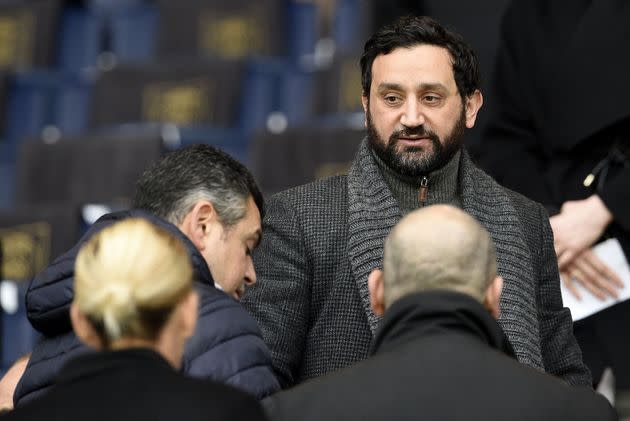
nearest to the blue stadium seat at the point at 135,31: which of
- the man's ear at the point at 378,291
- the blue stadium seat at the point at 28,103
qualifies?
the blue stadium seat at the point at 28,103

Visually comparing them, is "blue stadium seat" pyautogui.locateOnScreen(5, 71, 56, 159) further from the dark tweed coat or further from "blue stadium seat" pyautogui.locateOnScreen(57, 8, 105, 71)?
the dark tweed coat

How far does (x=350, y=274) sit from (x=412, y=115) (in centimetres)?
28

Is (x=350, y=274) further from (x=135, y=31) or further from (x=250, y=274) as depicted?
(x=135, y=31)

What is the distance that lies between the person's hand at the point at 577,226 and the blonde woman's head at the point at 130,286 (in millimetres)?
1345

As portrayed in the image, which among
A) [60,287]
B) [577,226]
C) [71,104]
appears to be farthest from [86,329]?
[71,104]

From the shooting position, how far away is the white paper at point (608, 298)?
267cm

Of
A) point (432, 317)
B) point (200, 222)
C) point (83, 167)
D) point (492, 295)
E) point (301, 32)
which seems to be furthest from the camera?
point (301, 32)

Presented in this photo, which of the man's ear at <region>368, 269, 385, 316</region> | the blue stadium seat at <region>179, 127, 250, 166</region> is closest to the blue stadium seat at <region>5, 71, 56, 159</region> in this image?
the blue stadium seat at <region>179, 127, 250, 166</region>

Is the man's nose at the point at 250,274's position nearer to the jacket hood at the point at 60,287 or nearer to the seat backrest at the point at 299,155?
the jacket hood at the point at 60,287

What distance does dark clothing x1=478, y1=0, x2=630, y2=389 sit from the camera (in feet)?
8.82

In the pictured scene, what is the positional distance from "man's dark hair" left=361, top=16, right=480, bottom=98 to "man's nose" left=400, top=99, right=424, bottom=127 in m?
0.10

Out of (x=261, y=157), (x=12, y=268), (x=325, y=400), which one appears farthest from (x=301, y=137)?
(x=325, y=400)

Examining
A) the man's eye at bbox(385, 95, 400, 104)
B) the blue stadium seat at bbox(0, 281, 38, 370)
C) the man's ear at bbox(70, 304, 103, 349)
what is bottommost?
the blue stadium seat at bbox(0, 281, 38, 370)

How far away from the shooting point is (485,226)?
2215mm
